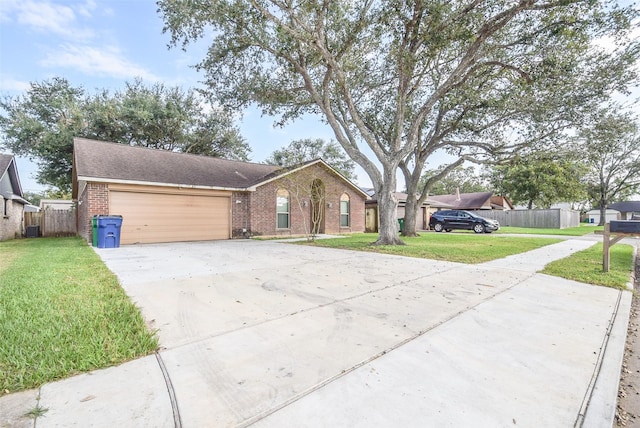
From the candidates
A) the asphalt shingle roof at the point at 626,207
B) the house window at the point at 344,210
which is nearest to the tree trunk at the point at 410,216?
the house window at the point at 344,210

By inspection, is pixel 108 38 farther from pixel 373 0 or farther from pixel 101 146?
pixel 373 0

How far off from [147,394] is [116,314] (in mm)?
1661

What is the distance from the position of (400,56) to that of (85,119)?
65.4 feet

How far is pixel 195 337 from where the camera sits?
2732 mm

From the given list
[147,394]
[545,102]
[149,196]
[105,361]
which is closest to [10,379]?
[105,361]

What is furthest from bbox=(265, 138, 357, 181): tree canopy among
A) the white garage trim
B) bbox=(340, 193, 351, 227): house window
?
the white garage trim

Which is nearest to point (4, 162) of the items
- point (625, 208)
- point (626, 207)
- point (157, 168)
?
point (157, 168)

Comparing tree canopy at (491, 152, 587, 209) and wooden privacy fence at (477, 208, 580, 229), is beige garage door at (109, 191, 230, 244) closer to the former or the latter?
tree canopy at (491, 152, 587, 209)

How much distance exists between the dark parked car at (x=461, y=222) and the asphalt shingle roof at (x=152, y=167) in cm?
1349

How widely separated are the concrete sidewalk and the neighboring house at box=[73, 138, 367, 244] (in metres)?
7.77

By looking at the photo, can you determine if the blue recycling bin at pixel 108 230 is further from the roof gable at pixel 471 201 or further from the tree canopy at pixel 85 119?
the roof gable at pixel 471 201

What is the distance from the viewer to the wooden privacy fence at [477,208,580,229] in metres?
26.7

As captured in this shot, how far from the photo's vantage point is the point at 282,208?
15.0m

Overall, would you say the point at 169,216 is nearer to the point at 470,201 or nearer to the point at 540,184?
the point at 540,184
